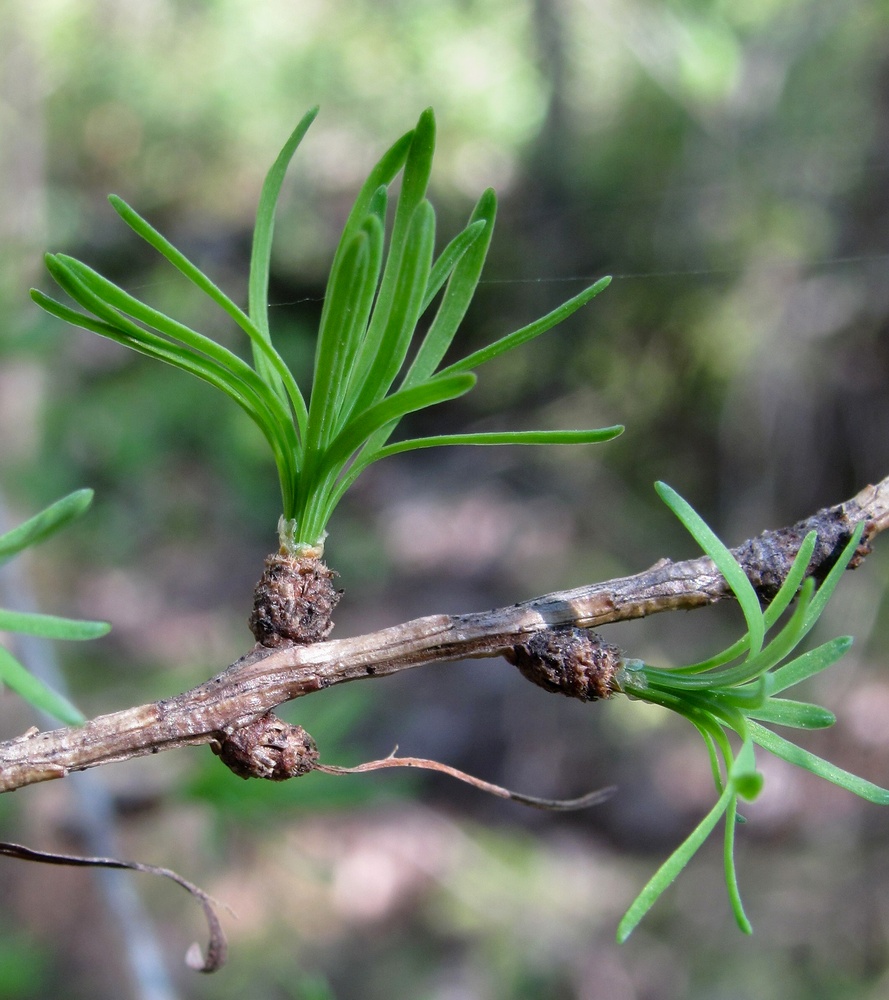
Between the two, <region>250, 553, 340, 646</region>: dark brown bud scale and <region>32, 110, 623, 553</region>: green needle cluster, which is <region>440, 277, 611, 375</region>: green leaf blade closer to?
<region>32, 110, 623, 553</region>: green needle cluster

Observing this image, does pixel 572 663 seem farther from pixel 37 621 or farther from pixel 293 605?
pixel 37 621


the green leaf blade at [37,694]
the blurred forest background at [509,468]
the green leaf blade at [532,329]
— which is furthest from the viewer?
the blurred forest background at [509,468]

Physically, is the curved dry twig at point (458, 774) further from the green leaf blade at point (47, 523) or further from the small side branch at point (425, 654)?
the green leaf blade at point (47, 523)

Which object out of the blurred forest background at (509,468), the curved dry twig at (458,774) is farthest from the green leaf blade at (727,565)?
the blurred forest background at (509,468)

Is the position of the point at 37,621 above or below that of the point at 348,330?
below

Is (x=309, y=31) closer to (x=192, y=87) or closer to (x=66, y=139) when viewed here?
(x=192, y=87)

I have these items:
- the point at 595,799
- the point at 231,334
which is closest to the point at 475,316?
the point at 231,334

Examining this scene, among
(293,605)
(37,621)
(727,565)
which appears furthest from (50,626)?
(727,565)
